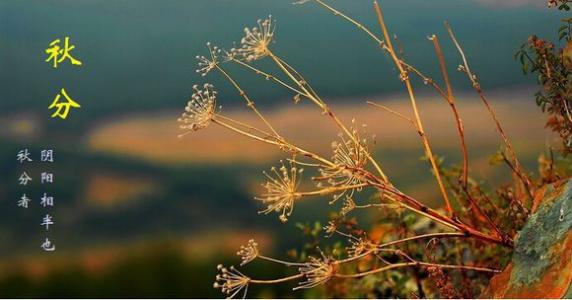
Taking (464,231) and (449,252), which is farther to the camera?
(449,252)

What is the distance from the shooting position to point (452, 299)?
2912 millimetres

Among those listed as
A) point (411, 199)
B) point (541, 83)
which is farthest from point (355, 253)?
point (541, 83)

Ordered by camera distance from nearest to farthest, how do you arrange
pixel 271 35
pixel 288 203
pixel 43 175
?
pixel 288 203
pixel 271 35
pixel 43 175

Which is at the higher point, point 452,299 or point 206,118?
point 206,118

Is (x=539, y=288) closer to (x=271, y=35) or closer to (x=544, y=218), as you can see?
(x=544, y=218)

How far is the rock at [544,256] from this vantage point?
2408 mm

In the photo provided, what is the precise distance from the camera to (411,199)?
2.52 metres

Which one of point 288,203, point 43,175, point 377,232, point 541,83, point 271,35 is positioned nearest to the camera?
point 288,203

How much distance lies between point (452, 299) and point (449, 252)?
2.96 ft

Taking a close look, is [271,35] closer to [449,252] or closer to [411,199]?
[411,199]

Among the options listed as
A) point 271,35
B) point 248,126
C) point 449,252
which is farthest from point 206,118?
point 449,252

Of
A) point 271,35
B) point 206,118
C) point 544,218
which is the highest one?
point 271,35

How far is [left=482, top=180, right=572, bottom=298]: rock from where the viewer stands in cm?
241

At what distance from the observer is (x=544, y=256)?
248cm
